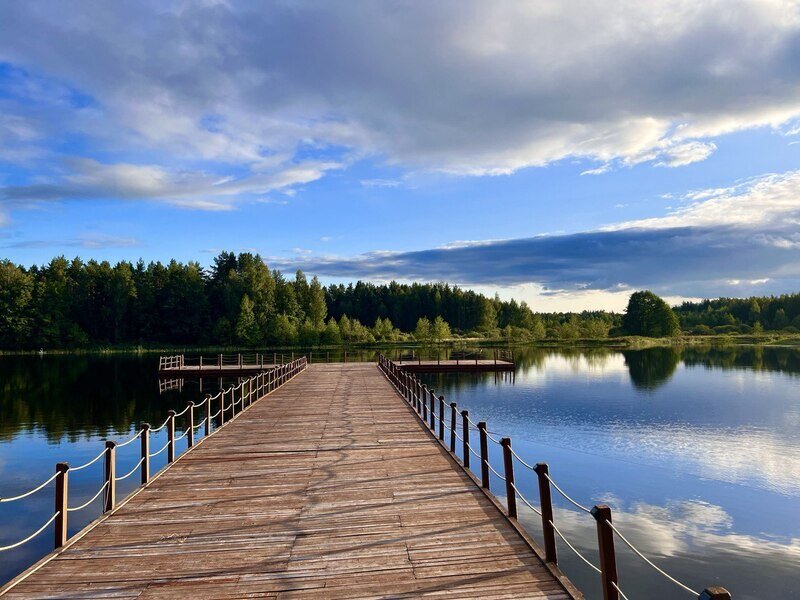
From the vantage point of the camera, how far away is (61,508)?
24.6 feet

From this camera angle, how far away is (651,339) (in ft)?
348

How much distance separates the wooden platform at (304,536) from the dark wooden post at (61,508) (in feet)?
0.79

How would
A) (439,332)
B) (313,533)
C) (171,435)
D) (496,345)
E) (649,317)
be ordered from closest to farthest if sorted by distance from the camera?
(313,533) → (171,435) → (496,345) → (439,332) → (649,317)

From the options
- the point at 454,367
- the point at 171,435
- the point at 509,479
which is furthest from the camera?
the point at 454,367

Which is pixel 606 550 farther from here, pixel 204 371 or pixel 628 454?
pixel 204 371

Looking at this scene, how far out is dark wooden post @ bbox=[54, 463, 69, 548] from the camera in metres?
7.37

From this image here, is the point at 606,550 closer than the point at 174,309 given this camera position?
Yes

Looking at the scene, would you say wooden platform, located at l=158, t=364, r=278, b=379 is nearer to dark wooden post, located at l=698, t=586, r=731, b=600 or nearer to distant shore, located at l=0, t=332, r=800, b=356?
distant shore, located at l=0, t=332, r=800, b=356

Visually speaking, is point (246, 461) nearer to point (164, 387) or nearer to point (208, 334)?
point (164, 387)

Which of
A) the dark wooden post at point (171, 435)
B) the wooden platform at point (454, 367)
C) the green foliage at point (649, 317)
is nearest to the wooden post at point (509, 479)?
the dark wooden post at point (171, 435)

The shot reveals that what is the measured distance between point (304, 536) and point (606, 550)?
3979 millimetres

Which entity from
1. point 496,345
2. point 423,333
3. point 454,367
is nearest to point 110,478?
point 454,367

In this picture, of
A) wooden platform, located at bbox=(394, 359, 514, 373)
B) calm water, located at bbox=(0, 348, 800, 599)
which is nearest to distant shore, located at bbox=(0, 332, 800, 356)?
wooden platform, located at bbox=(394, 359, 514, 373)

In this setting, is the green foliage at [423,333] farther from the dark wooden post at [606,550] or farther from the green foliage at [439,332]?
the dark wooden post at [606,550]
